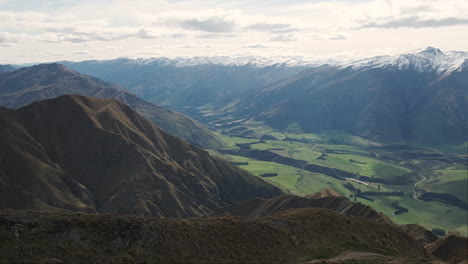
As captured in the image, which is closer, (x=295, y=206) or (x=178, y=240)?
(x=178, y=240)

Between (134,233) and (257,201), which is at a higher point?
(134,233)

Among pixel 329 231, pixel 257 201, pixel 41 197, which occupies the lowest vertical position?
pixel 257 201

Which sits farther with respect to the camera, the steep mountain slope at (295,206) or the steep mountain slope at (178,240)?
the steep mountain slope at (295,206)

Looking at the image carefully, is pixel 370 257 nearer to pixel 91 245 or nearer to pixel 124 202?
pixel 91 245

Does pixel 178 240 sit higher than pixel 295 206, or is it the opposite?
pixel 178 240

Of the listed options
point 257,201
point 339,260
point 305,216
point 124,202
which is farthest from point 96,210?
point 339,260

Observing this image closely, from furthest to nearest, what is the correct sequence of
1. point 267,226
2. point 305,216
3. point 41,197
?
point 41,197 < point 305,216 < point 267,226
